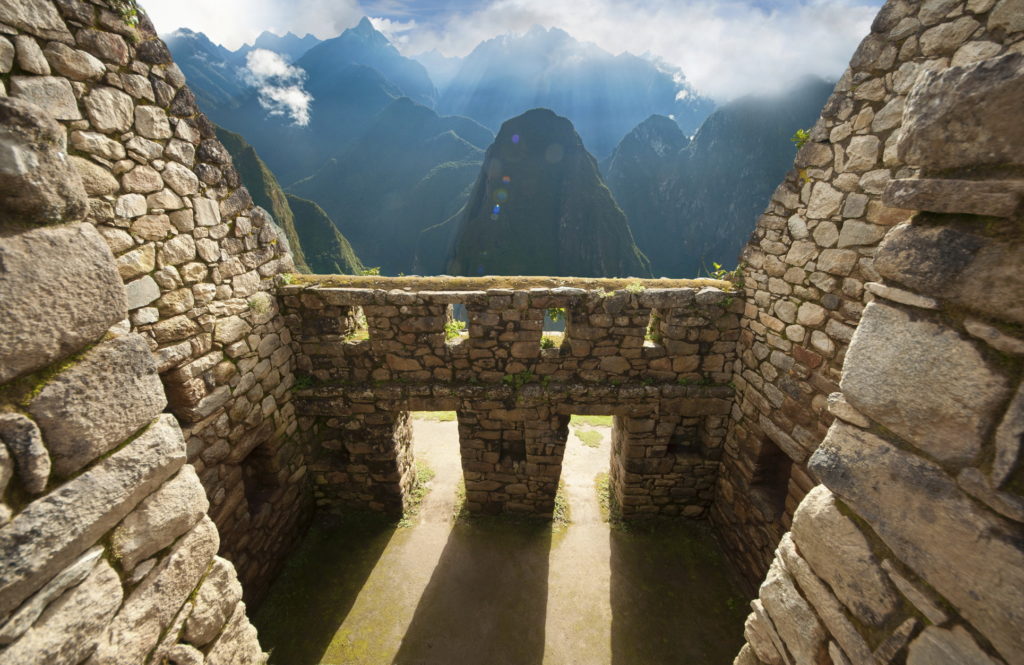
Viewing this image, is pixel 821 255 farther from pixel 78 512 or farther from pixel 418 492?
pixel 418 492

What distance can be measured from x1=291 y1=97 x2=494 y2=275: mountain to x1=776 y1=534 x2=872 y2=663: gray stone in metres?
82.2

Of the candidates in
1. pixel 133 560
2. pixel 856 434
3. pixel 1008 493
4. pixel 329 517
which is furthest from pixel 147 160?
pixel 329 517

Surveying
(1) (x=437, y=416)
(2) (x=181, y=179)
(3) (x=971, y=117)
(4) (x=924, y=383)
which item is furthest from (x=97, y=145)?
(1) (x=437, y=416)

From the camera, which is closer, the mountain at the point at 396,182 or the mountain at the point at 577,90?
the mountain at the point at 396,182

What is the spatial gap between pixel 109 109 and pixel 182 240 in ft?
3.42

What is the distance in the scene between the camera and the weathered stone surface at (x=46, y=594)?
109 centimetres

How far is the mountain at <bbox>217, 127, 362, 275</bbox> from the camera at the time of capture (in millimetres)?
41531

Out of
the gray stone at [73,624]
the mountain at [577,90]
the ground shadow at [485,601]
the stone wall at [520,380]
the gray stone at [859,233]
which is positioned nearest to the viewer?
the gray stone at [73,624]

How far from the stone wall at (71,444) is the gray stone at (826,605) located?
2.73 m

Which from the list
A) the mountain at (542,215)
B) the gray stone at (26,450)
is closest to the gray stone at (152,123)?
the gray stone at (26,450)

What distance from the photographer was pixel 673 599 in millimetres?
5320

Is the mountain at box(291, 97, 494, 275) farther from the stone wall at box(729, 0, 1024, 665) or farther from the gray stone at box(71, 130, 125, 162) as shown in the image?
the stone wall at box(729, 0, 1024, 665)

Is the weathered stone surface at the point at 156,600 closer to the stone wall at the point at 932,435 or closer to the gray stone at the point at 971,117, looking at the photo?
the stone wall at the point at 932,435

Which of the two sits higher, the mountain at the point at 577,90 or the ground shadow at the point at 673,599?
the mountain at the point at 577,90
